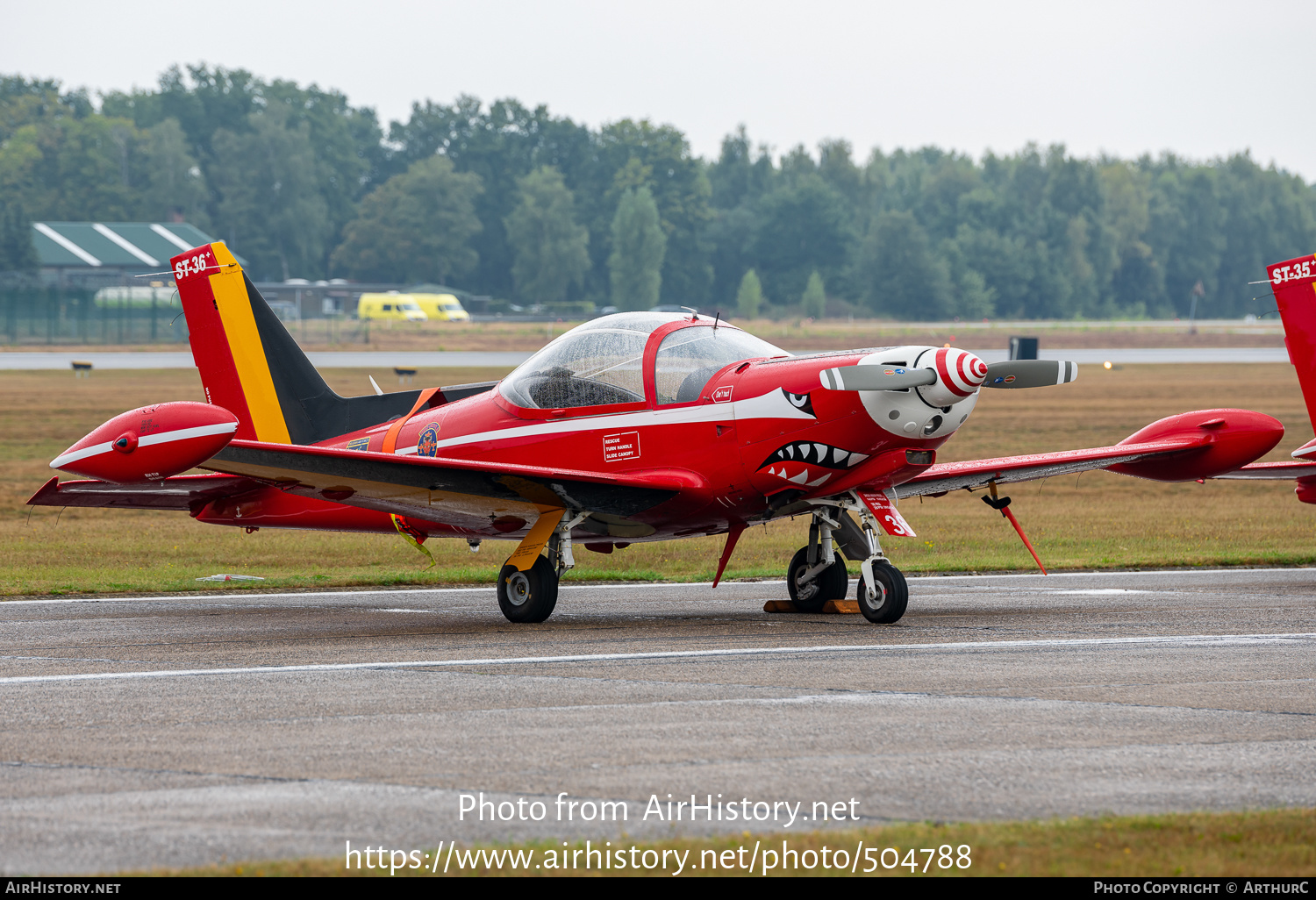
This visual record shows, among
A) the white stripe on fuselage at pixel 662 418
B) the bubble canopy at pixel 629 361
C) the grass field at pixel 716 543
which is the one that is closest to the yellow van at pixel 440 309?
the grass field at pixel 716 543

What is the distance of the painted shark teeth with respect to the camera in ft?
39.3

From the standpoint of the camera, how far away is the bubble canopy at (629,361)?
12.7 metres

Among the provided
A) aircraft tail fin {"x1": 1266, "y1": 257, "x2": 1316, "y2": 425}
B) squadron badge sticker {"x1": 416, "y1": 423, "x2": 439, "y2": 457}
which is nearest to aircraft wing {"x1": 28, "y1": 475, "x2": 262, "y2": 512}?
squadron badge sticker {"x1": 416, "y1": 423, "x2": 439, "y2": 457}

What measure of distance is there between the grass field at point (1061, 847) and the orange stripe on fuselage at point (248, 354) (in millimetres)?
10241

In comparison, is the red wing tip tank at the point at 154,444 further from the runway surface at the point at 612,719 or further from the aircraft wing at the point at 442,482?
the runway surface at the point at 612,719

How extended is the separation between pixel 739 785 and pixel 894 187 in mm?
191367

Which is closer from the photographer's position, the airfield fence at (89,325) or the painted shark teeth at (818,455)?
the painted shark teeth at (818,455)

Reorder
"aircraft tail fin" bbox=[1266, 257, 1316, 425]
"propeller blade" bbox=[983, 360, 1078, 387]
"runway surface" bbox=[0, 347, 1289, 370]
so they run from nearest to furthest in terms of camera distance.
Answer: "propeller blade" bbox=[983, 360, 1078, 387]
"aircraft tail fin" bbox=[1266, 257, 1316, 425]
"runway surface" bbox=[0, 347, 1289, 370]

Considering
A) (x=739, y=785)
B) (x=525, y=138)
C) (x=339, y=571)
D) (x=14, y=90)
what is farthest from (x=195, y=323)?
(x=14, y=90)

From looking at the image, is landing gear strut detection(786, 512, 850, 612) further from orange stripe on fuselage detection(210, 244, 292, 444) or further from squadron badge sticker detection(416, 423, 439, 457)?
orange stripe on fuselage detection(210, 244, 292, 444)

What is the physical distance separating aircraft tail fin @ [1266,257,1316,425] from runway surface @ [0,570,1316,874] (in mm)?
3415

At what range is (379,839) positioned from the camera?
580cm

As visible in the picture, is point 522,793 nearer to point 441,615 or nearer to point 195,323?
point 441,615

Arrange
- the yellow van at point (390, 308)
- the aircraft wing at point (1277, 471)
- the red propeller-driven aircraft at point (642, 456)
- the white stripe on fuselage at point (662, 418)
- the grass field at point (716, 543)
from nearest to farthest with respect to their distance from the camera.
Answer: the red propeller-driven aircraft at point (642, 456), the white stripe on fuselage at point (662, 418), the aircraft wing at point (1277, 471), the grass field at point (716, 543), the yellow van at point (390, 308)
